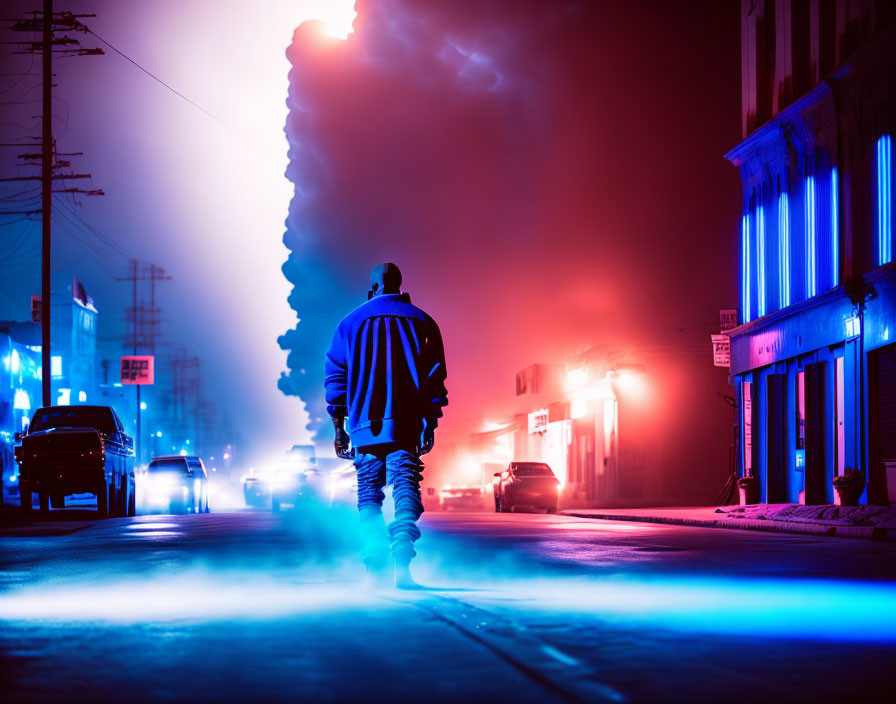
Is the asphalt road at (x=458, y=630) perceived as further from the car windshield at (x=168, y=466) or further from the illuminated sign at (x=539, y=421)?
the illuminated sign at (x=539, y=421)

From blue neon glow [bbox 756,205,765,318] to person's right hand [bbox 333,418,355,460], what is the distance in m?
28.5

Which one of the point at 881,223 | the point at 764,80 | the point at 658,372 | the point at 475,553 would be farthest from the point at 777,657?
the point at 658,372

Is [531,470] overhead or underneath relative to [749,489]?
overhead

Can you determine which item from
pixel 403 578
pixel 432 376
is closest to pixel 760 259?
pixel 432 376

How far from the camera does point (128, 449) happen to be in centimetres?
3519

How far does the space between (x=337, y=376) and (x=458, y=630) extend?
325 cm

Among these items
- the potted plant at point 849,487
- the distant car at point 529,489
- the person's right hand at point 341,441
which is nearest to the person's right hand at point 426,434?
the person's right hand at point 341,441

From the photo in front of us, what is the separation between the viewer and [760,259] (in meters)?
36.5

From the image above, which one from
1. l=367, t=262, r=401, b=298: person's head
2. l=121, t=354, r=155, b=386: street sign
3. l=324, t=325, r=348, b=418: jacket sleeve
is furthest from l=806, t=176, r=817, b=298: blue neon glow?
l=121, t=354, r=155, b=386: street sign

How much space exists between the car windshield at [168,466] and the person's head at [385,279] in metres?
33.6

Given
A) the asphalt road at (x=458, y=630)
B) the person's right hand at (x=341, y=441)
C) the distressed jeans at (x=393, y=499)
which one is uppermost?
the person's right hand at (x=341, y=441)

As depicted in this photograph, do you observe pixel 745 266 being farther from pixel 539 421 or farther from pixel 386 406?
pixel 539 421

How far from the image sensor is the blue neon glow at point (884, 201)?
93.8ft

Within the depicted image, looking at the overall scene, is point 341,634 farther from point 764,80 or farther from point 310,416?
point 310,416
